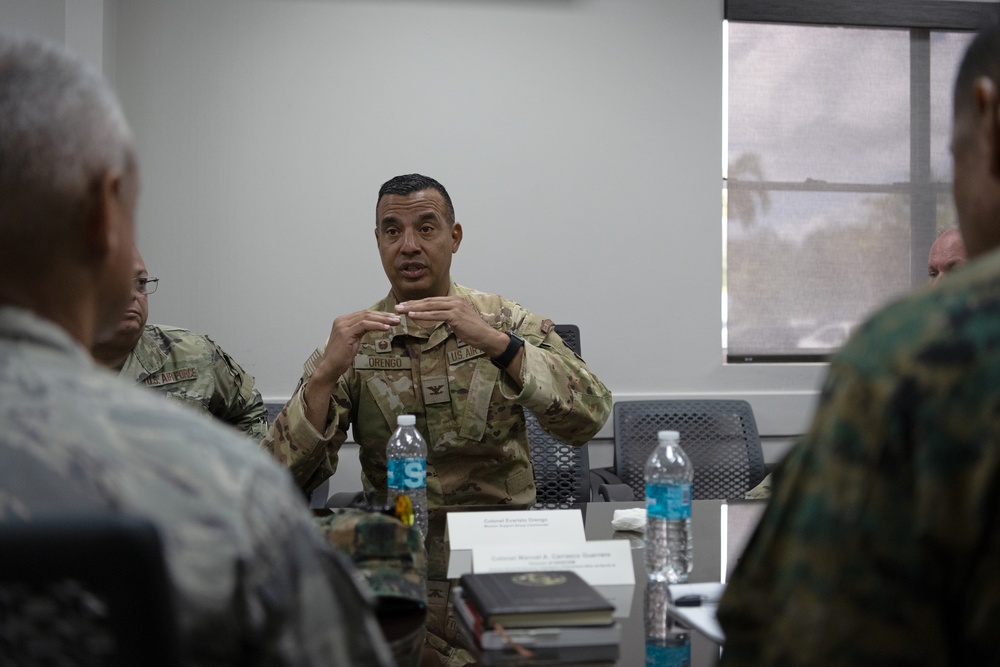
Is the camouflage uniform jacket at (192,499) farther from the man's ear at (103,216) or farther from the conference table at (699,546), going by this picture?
the conference table at (699,546)

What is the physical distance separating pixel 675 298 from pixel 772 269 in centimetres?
Answer: 46

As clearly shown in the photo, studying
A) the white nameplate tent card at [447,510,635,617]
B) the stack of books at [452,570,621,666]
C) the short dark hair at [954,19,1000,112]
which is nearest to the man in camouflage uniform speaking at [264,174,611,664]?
the white nameplate tent card at [447,510,635,617]

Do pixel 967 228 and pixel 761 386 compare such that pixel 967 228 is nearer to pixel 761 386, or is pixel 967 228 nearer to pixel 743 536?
pixel 743 536

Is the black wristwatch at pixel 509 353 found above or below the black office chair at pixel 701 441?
above

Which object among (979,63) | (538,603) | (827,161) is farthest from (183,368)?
(827,161)

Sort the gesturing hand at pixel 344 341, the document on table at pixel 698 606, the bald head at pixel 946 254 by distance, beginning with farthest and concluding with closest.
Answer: the bald head at pixel 946 254, the gesturing hand at pixel 344 341, the document on table at pixel 698 606

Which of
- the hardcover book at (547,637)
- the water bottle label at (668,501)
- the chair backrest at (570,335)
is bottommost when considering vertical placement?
the hardcover book at (547,637)

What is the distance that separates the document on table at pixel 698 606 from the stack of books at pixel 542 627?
14cm

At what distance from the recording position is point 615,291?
392 cm

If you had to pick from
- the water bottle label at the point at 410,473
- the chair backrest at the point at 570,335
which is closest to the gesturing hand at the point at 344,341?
the water bottle label at the point at 410,473

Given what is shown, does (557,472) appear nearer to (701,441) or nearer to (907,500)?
(701,441)

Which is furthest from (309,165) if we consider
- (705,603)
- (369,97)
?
(705,603)

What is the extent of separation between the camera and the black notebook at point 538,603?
4.07 feet

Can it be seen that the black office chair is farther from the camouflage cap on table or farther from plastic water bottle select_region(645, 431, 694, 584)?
the camouflage cap on table
